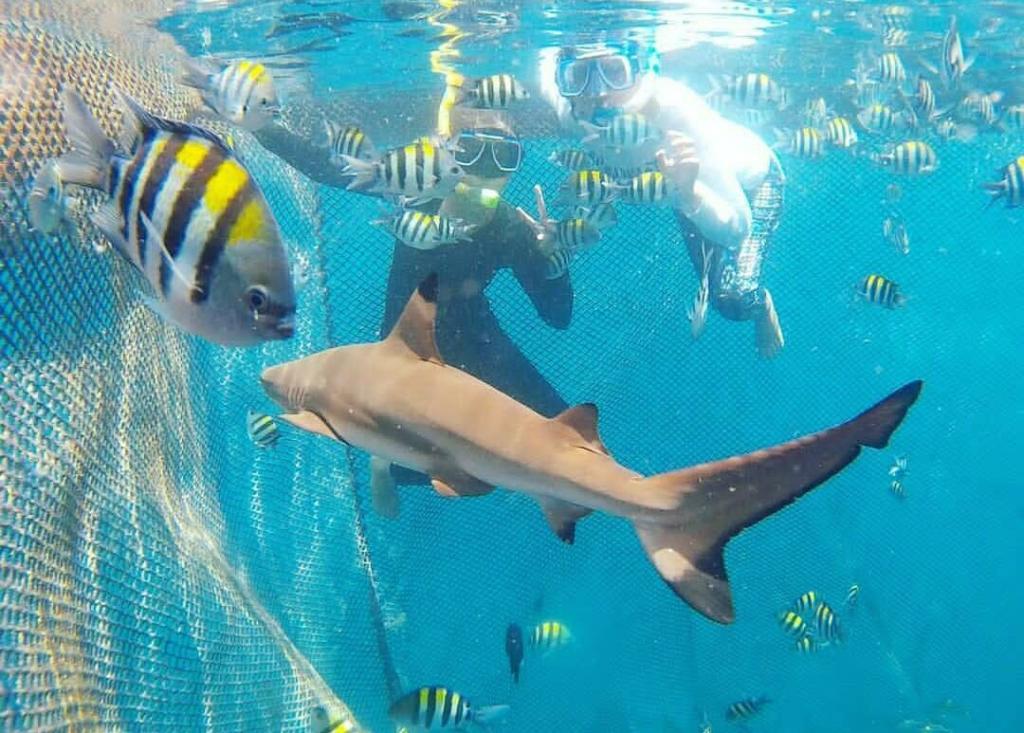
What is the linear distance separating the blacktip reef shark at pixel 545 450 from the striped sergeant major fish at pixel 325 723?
238 centimetres

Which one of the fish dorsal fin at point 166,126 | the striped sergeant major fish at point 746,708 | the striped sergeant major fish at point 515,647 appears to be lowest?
the striped sergeant major fish at point 746,708

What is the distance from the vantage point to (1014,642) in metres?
33.3

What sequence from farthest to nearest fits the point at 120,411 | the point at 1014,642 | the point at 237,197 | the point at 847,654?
the point at 1014,642 → the point at 847,654 → the point at 120,411 → the point at 237,197

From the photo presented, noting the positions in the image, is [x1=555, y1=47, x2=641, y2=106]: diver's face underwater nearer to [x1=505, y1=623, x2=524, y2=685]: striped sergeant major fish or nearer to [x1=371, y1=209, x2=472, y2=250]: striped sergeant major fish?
[x1=371, y1=209, x2=472, y2=250]: striped sergeant major fish

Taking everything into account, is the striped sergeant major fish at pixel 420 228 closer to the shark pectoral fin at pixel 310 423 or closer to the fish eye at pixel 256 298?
the shark pectoral fin at pixel 310 423

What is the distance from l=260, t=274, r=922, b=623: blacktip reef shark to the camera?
87.0 inches

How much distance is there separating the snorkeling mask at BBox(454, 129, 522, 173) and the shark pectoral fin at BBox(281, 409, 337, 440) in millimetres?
4679

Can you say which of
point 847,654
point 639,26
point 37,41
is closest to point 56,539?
point 37,41

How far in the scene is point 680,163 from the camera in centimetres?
820

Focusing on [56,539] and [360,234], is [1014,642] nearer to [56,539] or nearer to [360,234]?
[360,234]

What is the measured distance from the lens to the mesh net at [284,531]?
11.0 feet

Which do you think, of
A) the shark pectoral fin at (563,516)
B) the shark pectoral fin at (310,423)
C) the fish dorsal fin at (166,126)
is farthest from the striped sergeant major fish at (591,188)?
the fish dorsal fin at (166,126)

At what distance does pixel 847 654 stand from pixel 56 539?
80.1 ft

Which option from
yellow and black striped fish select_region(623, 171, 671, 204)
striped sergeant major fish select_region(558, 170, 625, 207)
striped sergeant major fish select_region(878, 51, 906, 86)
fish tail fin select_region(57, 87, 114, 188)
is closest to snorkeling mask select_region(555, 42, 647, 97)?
yellow and black striped fish select_region(623, 171, 671, 204)
